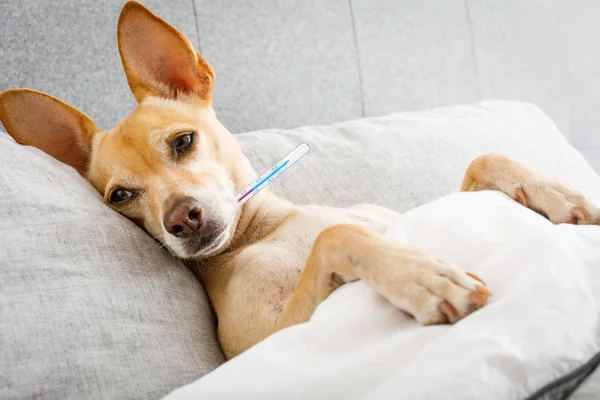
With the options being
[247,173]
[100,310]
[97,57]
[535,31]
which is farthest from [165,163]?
[535,31]

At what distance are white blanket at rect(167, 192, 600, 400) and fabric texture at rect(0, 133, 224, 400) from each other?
0.88 ft

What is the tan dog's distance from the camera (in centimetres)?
124

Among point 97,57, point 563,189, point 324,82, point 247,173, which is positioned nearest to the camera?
point 563,189

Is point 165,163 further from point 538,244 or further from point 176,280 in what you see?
point 538,244

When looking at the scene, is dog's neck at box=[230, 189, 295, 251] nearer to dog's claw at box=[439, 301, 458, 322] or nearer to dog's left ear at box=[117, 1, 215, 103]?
dog's left ear at box=[117, 1, 215, 103]

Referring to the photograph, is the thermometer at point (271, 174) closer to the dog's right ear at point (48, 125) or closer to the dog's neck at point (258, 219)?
the dog's neck at point (258, 219)

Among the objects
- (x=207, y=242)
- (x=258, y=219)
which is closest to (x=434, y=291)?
(x=207, y=242)

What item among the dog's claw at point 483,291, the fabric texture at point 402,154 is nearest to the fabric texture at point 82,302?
the dog's claw at point 483,291

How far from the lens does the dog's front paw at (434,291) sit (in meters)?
0.85

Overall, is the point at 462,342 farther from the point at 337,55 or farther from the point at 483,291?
the point at 337,55

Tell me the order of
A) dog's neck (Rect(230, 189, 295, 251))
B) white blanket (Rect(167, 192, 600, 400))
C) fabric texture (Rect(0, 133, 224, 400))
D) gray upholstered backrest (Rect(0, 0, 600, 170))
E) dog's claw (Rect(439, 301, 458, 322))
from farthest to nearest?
gray upholstered backrest (Rect(0, 0, 600, 170)) < dog's neck (Rect(230, 189, 295, 251)) < fabric texture (Rect(0, 133, 224, 400)) < dog's claw (Rect(439, 301, 458, 322)) < white blanket (Rect(167, 192, 600, 400))

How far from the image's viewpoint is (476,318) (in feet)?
2.62

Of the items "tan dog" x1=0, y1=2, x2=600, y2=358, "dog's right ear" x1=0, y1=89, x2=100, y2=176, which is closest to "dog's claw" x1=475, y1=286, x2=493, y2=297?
"tan dog" x1=0, y1=2, x2=600, y2=358

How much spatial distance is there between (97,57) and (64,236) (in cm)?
101
